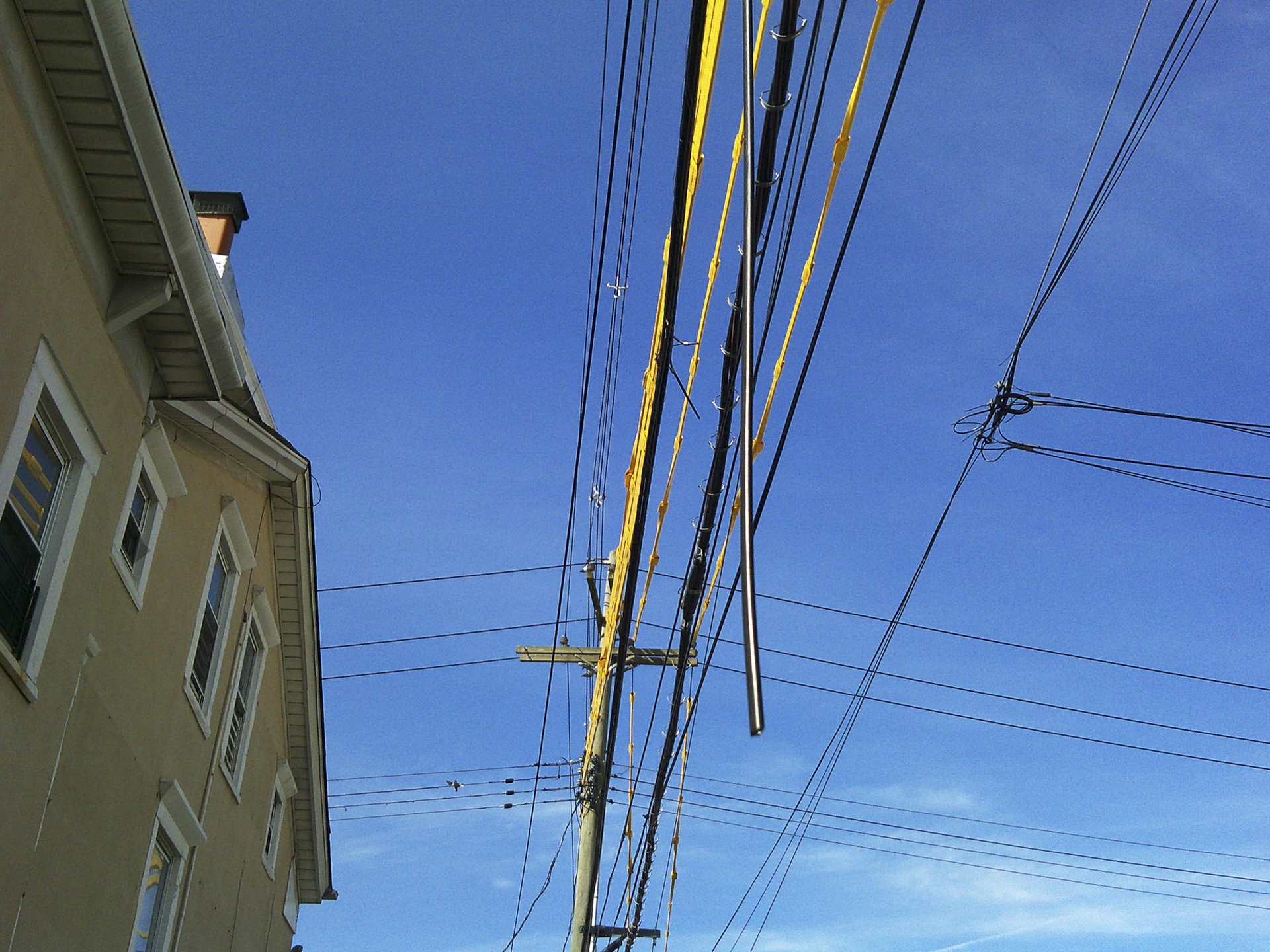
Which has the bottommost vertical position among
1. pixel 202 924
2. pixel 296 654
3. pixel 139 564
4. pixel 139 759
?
pixel 202 924

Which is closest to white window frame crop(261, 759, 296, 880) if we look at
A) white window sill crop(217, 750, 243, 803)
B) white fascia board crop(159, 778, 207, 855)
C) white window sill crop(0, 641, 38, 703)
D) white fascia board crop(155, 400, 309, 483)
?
white window sill crop(217, 750, 243, 803)

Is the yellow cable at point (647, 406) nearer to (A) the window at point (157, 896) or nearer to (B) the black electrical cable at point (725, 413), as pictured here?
(B) the black electrical cable at point (725, 413)

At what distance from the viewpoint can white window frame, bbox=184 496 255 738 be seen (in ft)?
37.0

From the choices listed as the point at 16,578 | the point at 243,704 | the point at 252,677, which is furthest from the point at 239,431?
the point at 16,578

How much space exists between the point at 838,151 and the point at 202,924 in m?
10.2

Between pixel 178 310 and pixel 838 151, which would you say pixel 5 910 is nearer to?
pixel 178 310

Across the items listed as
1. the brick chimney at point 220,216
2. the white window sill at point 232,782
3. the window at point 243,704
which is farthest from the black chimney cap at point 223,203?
the white window sill at point 232,782

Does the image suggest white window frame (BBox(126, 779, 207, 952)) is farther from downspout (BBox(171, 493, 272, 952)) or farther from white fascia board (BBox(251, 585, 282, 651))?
white fascia board (BBox(251, 585, 282, 651))

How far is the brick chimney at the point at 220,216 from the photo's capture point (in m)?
14.8

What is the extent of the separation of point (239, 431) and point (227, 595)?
1.83 meters

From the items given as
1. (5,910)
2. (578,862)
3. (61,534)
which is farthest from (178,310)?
(578,862)

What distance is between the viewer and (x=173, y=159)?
8.43 meters

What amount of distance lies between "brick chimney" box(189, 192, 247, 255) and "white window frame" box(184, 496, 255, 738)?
4211 millimetres

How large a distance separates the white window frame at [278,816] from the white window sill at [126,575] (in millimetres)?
5955
